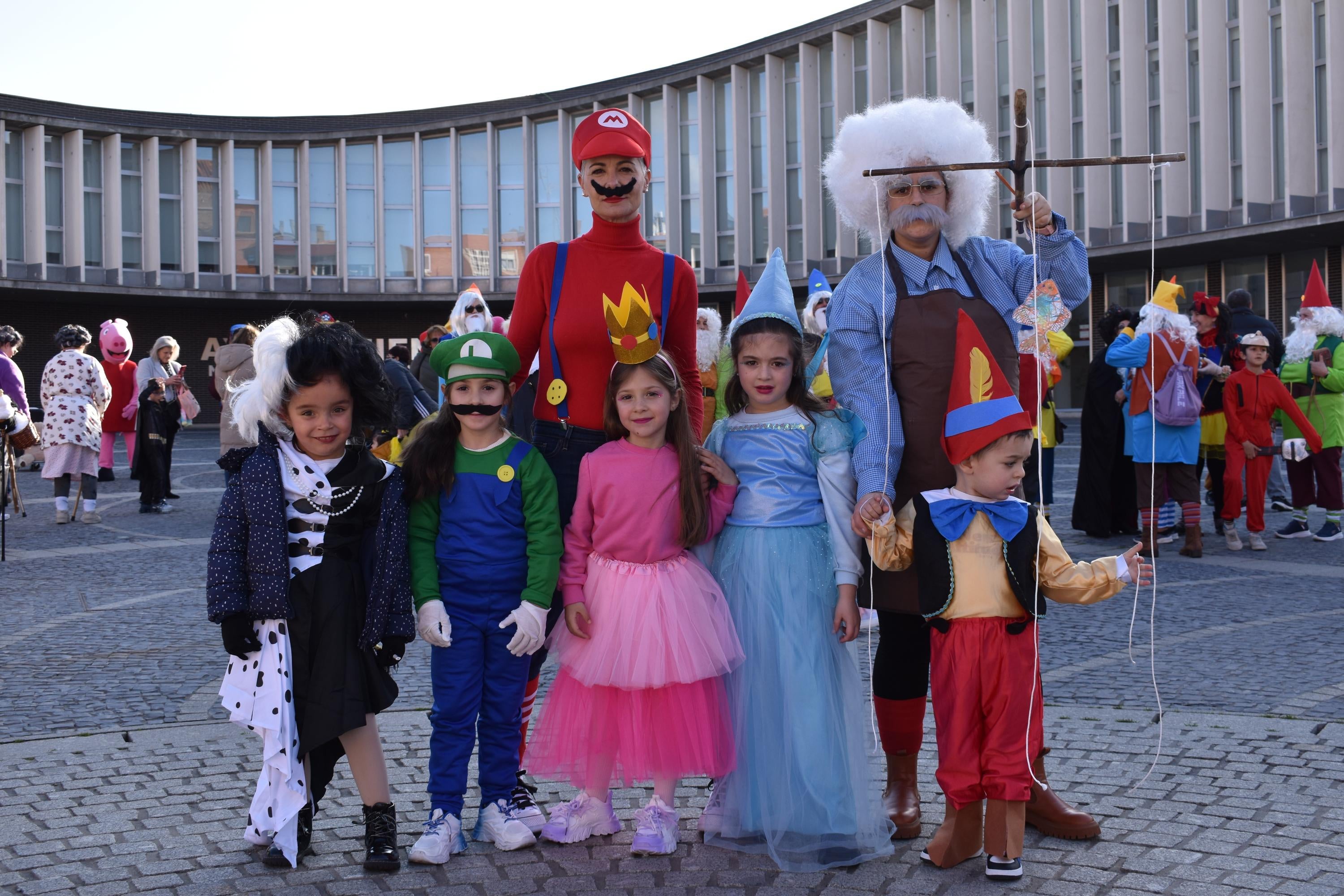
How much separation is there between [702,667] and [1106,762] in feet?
5.29

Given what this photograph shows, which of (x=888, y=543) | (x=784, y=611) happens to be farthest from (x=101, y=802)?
(x=888, y=543)

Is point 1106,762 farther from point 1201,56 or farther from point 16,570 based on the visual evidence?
point 1201,56

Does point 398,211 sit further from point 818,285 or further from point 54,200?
point 818,285

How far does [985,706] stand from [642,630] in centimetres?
96

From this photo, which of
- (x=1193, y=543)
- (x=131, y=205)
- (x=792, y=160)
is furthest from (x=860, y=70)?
(x=1193, y=543)

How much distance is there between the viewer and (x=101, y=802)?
12.8 ft

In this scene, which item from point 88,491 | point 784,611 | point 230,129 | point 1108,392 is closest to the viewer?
point 784,611

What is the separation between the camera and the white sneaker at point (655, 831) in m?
3.49

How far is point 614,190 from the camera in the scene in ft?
13.1

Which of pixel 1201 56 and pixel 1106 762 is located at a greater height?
pixel 1201 56

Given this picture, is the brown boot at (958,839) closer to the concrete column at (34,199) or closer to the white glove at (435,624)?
the white glove at (435,624)

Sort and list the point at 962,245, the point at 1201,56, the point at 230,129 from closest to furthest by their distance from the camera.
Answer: the point at 962,245, the point at 1201,56, the point at 230,129

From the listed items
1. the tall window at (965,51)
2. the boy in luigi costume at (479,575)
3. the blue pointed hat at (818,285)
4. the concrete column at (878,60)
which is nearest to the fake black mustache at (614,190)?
the boy in luigi costume at (479,575)

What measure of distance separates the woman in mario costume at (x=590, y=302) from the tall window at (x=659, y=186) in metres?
34.6
